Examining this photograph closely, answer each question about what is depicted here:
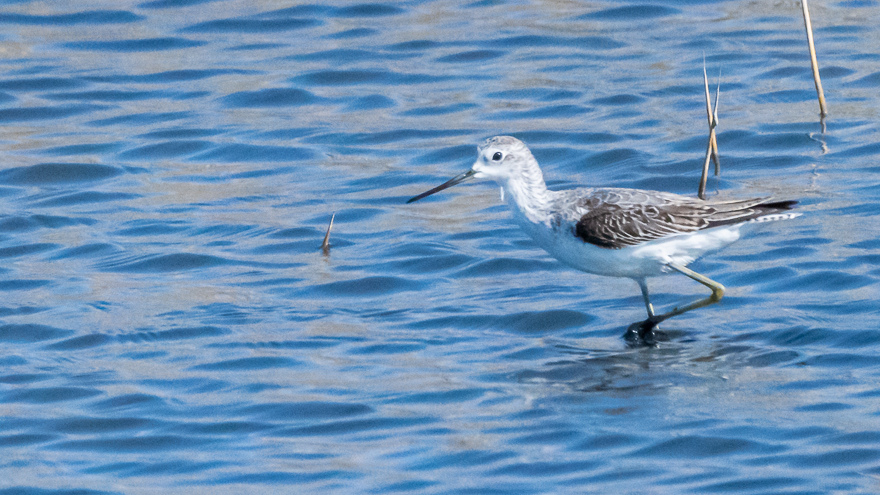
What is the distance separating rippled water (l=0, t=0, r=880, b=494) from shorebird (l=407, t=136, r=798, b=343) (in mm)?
527

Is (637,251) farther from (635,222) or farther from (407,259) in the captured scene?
(407,259)

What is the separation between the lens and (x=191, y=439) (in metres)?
7.72

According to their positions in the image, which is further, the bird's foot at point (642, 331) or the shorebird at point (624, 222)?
the bird's foot at point (642, 331)

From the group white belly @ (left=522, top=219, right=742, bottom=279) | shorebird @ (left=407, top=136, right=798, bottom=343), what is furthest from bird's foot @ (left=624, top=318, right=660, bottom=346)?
white belly @ (left=522, top=219, right=742, bottom=279)

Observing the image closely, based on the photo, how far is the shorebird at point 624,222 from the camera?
8.90m

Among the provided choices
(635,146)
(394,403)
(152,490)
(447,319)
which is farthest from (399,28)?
(152,490)

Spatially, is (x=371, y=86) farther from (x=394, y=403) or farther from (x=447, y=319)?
(x=394, y=403)

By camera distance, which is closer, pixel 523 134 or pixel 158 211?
pixel 158 211

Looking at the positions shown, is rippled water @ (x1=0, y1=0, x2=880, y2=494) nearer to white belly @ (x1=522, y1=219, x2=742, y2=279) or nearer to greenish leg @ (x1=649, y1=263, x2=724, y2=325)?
greenish leg @ (x1=649, y1=263, x2=724, y2=325)

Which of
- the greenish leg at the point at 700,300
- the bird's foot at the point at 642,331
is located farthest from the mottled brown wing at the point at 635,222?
the bird's foot at the point at 642,331

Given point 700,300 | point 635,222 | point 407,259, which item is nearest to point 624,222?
point 635,222

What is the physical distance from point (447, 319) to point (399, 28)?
851 cm

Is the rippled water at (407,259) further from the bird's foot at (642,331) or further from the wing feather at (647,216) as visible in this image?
the wing feather at (647,216)

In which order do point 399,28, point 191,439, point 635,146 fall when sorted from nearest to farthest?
point 191,439 < point 635,146 < point 399,28
